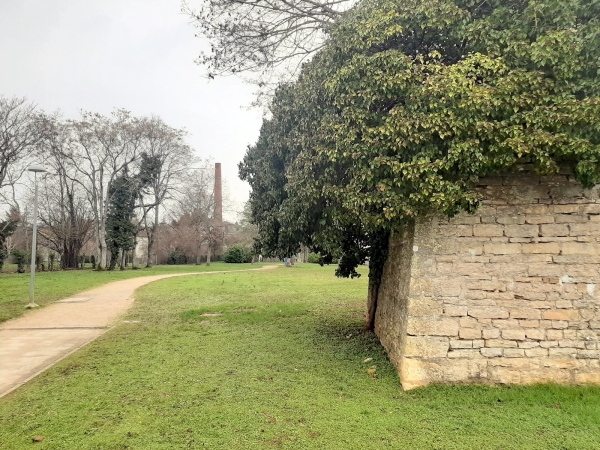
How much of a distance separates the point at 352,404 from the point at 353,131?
3.19 metres

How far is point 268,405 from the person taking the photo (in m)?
4.50

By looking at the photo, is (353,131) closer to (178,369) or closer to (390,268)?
(390,268)

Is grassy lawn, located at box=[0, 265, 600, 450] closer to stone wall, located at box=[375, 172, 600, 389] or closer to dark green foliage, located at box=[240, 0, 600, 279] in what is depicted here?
stone wall, located at box=[375, 172, 600, 389]

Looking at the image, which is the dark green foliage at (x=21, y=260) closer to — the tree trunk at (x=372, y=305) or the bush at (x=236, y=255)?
the bush at (x=236, y=255)

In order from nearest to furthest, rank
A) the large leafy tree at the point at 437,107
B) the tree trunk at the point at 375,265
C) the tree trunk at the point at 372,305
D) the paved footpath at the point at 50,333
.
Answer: the large leafy tree at the point at 437,107 → the paved footpath at the point at 50,333 → the tree trunk at the point at 375,265 → the tree trunk at the point at 372,305

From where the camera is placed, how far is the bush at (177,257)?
43.2 metres

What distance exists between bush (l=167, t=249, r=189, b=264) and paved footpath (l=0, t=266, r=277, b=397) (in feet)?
99.8

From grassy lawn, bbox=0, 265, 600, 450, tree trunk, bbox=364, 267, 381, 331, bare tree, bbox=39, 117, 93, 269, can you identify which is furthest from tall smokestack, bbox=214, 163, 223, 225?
grassy lawn, bbox=0, 265, 600, 450

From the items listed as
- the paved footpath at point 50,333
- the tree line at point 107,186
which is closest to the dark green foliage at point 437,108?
the paved footpath at point 50,333

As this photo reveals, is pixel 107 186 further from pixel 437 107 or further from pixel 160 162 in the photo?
pixel 437 107

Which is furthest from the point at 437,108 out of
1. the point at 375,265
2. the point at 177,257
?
the point at 177,257

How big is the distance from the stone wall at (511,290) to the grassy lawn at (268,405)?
0.91 feet

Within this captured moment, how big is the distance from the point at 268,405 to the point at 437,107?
3810 millimetres

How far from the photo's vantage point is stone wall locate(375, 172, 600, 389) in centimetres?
473
